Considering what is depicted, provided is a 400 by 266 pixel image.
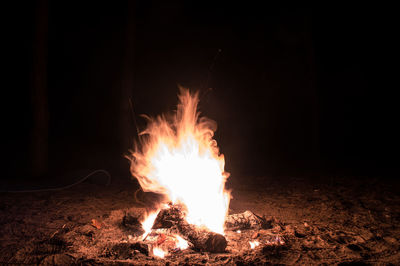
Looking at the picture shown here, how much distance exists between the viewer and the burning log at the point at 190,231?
11.6 feet

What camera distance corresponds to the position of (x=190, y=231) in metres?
3.79

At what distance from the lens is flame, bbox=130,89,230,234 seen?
467 centimetres

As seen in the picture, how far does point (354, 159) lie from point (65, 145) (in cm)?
1053

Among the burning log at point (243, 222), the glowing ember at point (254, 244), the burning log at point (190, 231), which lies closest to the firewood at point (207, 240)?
the burning log at point (190, 231)

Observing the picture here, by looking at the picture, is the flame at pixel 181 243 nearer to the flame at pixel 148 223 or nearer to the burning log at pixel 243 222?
the flame at pixel 148 223

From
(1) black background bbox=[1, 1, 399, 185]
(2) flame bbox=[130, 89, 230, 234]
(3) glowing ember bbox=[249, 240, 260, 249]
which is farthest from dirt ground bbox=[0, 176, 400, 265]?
(1) black background bbox=[1, 1, 399, 185]

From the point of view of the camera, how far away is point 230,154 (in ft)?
39.3

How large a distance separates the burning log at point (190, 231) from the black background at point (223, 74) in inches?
238

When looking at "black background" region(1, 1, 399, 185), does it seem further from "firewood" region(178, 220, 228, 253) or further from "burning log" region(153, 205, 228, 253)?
"firewood" region(178, 220, 228, 253)

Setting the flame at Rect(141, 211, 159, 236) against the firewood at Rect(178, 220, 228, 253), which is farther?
the flame at Rect(141, 211, 159, 236)

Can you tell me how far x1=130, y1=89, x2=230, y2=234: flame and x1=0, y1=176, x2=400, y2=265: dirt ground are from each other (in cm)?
66

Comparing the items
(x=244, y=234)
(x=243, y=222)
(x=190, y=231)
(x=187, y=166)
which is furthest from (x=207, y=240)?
(x=187, y=166)

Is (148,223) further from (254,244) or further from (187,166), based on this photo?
(254,244)

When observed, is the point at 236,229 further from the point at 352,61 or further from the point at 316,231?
the point at 352,61
